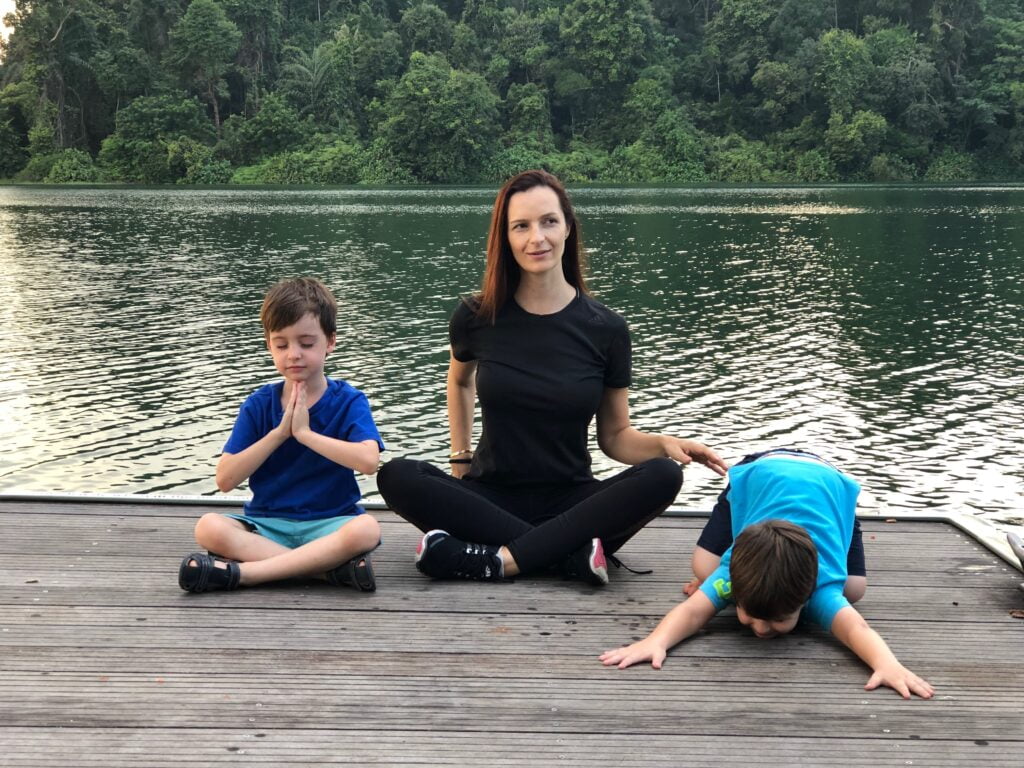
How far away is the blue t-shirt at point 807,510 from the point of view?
11.1 ft

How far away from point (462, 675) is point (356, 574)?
781 mm

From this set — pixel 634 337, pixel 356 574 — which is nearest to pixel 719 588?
pixel 356 574

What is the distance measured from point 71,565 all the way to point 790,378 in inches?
462

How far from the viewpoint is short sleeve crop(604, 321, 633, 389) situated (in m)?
4.11

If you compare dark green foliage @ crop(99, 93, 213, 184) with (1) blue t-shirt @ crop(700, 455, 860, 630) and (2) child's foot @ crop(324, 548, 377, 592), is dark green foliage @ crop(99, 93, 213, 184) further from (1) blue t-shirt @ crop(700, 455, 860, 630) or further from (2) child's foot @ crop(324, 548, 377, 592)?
(1) blue t-shirt @ crop(700, 455, 860, 630)

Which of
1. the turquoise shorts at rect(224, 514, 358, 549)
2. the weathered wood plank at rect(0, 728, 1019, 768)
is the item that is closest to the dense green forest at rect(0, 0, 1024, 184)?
the turquoise shorts at rect(224, 514, 358, 549)

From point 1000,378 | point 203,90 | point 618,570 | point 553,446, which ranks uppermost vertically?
point 203,90

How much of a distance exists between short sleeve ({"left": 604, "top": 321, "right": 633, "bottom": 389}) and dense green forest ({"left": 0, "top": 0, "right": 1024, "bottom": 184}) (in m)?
60.5

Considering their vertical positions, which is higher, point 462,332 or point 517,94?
point 517,94

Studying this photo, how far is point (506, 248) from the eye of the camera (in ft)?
13.2

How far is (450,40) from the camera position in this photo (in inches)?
2884

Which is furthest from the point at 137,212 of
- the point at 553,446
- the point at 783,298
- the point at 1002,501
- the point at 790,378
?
the point at 553,446

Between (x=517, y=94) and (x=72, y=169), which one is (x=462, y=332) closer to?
(x=517, y=94)

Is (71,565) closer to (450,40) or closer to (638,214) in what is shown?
(638,214)
